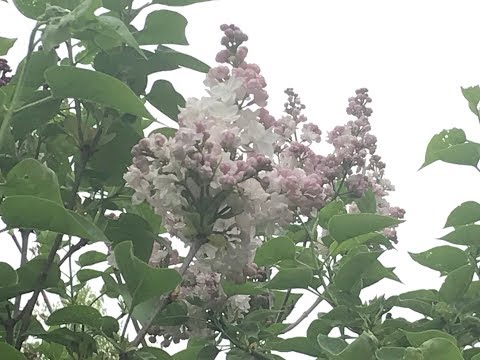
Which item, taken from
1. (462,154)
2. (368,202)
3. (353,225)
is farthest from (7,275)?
(462,154)

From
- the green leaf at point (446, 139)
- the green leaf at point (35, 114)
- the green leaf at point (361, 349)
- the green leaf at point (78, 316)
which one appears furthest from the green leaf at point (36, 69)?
the green leaf at point (446, 139)

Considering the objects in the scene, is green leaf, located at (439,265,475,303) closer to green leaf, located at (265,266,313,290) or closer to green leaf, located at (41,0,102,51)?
green leaf, located at (265,266,313,290)

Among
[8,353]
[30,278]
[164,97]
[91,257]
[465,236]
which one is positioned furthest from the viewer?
[91,257]

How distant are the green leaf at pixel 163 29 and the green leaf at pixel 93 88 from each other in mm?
149

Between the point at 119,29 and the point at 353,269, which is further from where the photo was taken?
the point at 353,269

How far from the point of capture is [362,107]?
1.17 m

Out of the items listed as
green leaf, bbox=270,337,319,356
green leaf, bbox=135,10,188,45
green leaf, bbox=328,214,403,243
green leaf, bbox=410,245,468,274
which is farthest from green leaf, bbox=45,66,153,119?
green leaf, bbox=410,245,468,274

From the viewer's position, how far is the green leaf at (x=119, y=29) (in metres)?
0.72

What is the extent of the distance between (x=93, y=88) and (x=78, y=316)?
26 cm

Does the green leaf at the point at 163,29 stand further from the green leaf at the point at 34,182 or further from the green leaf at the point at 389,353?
the green leaf at the point at 389,353

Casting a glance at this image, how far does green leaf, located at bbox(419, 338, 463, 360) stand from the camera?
698 mm

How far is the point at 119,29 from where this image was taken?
728mm

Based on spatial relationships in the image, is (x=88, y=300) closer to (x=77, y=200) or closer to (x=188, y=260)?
(x=77, y=200)

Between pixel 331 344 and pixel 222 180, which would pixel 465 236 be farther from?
pixel 222 180
